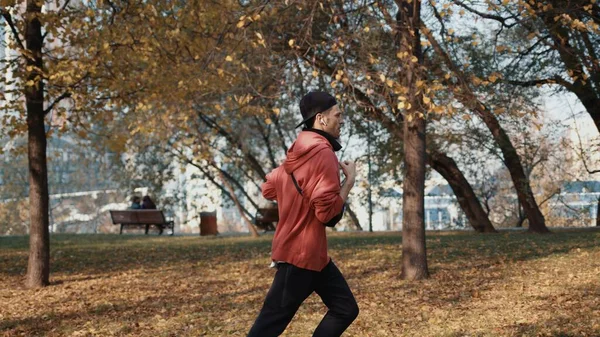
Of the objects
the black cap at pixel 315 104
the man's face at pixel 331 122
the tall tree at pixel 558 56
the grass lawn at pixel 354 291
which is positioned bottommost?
the grass lawn at pixel 354 291

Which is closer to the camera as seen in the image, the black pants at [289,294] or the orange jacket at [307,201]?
the orange jacket at [307,201]

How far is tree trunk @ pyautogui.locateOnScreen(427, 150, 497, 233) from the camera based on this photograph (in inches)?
838

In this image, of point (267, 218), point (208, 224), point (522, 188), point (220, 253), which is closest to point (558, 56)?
point (522, 188)

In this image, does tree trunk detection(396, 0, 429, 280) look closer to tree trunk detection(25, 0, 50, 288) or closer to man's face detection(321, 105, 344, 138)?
tree trunk detection(25, 0, 50, 288)

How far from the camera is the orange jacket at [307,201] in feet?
13.8

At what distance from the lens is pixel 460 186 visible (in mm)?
21328

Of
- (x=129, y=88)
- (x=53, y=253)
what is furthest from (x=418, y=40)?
(x=53, y=253)

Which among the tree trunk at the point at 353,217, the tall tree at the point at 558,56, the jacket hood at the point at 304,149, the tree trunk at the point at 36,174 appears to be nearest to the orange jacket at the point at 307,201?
the jacket hood at the point at 304,149

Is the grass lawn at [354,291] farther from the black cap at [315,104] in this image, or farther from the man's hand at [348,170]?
the black cap at [315,104]

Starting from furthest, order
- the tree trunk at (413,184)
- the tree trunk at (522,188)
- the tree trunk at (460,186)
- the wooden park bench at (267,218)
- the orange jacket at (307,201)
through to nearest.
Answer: the wooden park bench at (267,218), the tree trunk at (460,186), the tree trunk at (522,188), the tree trunk at (413,184), the orange jacket at (307,201)

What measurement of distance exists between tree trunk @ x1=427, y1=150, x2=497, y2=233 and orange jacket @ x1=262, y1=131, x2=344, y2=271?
1687 cm

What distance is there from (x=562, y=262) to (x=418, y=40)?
4120mm

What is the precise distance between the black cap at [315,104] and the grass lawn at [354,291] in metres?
3.26

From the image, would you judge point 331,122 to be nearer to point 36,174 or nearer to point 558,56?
point 36,174
